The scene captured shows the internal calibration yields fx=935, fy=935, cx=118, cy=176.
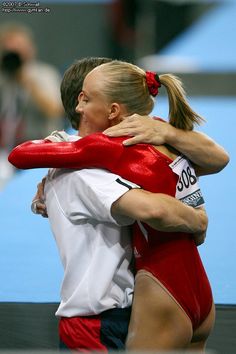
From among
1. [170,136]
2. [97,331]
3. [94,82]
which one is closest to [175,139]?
[170,136]

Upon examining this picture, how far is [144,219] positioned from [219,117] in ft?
15.8

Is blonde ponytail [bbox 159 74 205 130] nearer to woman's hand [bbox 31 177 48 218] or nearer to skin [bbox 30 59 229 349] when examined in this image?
skin [bbox 30 59 229 349]

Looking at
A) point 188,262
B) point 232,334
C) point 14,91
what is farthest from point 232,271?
point 14,91

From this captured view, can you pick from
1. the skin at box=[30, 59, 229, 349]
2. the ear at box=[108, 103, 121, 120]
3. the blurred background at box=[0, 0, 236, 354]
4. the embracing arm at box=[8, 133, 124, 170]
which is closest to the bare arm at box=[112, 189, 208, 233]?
the skin at box=[30, 59, 229, 349]

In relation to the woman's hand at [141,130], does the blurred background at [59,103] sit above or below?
below

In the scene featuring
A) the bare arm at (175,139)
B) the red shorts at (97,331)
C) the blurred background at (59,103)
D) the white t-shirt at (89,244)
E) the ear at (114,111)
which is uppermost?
the ear at (114,111)

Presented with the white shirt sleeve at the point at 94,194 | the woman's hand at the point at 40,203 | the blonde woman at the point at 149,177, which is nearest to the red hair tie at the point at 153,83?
the blonde woman at the point at 149,177

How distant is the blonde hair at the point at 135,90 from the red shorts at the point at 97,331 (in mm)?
542

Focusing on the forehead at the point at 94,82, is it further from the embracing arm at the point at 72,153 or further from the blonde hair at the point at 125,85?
the embracing arm at the point at 72,153

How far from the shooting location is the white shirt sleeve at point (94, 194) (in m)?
2.31

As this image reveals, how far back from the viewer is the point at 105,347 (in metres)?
2.40

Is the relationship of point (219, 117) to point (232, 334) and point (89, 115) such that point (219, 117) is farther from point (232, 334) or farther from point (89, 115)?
point (89, 115)

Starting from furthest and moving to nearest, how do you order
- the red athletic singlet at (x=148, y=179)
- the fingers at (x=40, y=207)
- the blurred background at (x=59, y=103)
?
1. the blurred background at (x=59, y=103)
2. the fingers at (x=40, y=207)
3. the red athletic singlet at (x=148, y=179)

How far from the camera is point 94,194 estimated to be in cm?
233
